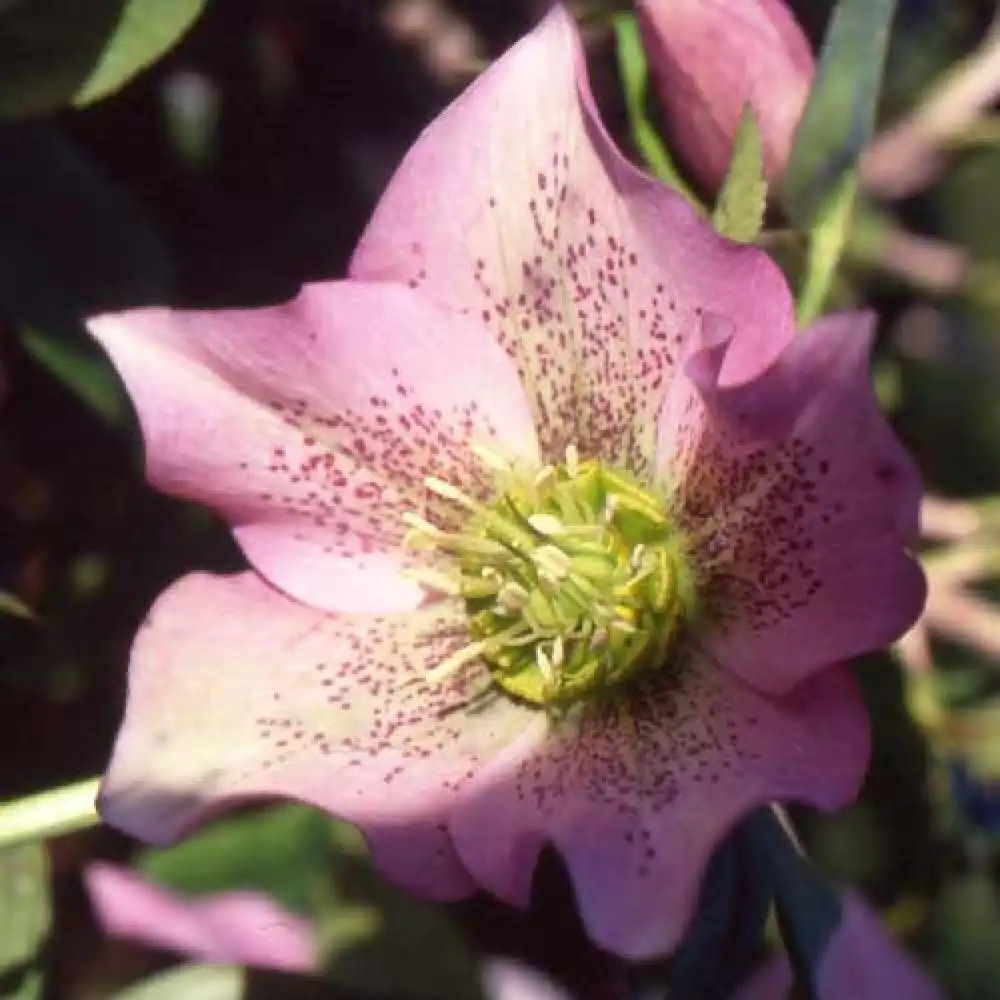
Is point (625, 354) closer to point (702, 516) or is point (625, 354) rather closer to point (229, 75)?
point (702, 516)

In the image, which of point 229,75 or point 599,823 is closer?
point 599,823

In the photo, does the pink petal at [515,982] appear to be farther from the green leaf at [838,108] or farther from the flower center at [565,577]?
the green leaf at [838,108]

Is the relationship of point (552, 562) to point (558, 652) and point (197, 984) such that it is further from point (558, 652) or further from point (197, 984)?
point (197, 984)

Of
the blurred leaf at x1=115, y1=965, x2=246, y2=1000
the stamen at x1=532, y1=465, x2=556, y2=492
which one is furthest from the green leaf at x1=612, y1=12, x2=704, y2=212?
the blurred leaf at x1=115, y1=965, x2=246, y2=1000

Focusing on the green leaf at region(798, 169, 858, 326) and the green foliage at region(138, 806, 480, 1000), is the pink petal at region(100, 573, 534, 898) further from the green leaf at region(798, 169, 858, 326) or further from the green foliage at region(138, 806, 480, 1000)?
the green leaf at region(798, 169, 858, 326)

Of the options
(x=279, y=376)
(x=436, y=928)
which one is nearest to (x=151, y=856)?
(x=436, y=928)

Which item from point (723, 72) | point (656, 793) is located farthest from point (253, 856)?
point (723, 72)

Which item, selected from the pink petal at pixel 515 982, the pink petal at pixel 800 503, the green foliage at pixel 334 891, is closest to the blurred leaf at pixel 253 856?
the green foliage at pixel 334 891
